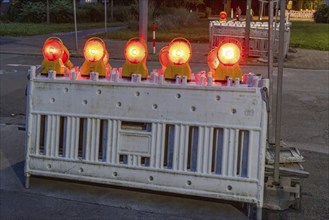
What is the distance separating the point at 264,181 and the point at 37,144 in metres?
2.18

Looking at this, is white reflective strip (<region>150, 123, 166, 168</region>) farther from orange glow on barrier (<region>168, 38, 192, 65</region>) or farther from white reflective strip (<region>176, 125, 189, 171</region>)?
orange glow on barrier (<region>168, 38, 192, 65</region>)

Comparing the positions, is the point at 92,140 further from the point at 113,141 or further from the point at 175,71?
the point at 175,71

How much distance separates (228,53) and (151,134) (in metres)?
1.00

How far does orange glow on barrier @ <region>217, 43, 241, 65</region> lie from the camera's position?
4773 mm

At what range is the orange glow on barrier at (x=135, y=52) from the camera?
199 inches

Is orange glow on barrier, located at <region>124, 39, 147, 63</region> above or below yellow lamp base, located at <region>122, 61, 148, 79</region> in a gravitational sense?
above

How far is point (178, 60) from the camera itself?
4.91m

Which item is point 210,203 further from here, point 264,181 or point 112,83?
point 112,83

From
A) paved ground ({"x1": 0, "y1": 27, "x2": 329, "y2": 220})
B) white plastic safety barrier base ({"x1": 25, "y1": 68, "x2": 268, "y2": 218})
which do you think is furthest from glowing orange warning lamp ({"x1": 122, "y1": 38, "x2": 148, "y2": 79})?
paved ground ({"x1": 0, "y1": 27, "x2": 329, "y2": 220})

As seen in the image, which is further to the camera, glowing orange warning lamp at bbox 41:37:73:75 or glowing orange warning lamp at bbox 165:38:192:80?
glowing orange warning lamp at bbox 41:37:73:75

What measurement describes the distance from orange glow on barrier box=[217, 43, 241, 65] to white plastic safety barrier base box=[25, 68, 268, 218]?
0.28 metres

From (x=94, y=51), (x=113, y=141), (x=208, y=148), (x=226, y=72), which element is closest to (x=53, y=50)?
(x=94, y=51)

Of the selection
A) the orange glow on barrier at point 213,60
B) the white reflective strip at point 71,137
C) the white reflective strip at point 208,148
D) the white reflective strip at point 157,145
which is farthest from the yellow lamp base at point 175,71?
the white reflective strip at point 71,137

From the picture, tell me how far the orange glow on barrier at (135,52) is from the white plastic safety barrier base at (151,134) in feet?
0.98
